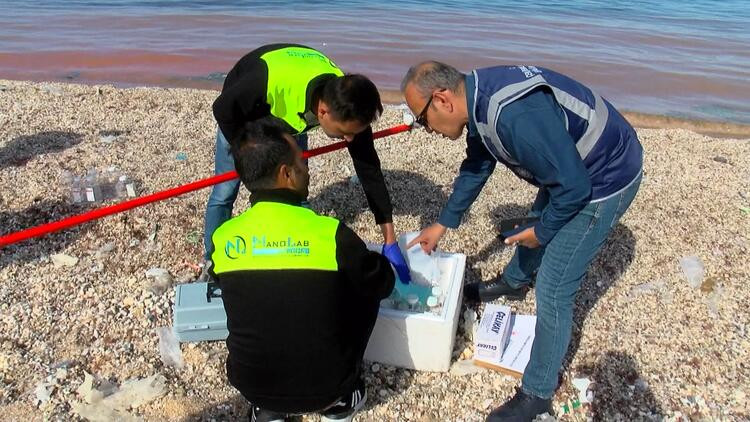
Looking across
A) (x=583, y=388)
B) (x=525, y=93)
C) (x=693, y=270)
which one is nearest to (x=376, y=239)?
(x=583, y=388)

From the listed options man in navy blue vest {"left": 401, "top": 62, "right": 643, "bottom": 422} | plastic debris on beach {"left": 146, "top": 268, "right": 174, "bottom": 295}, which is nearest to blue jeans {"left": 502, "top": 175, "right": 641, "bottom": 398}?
man in navy blue vest {"left": 401, "top": 62, "right": 643, "bottom": 422}

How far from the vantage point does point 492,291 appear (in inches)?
134

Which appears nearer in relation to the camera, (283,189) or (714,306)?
(283,189)

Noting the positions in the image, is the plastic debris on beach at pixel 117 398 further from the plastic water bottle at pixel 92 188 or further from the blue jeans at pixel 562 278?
the plastic water bottle at pixel 92 188

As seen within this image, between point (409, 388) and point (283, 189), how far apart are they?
1.29 meters

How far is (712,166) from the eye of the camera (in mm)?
5719

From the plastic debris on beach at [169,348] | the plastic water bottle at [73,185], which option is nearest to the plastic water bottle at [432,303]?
the plastic debris on beach at [169,348]

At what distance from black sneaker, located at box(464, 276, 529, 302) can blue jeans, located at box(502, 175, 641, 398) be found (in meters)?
0.82

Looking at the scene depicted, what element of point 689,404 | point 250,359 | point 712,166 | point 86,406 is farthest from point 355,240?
point 712,166

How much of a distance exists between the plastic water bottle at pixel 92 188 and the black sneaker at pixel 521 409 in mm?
3260

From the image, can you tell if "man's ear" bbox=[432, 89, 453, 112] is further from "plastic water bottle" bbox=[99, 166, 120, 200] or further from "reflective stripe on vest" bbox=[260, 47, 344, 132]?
"plastic water bottle" bbox=[99, 166, 120, 200]

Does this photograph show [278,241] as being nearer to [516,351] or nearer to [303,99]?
[303,99]

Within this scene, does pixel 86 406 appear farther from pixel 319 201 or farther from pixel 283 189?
pixel 319 201

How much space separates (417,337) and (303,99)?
1.27 m
